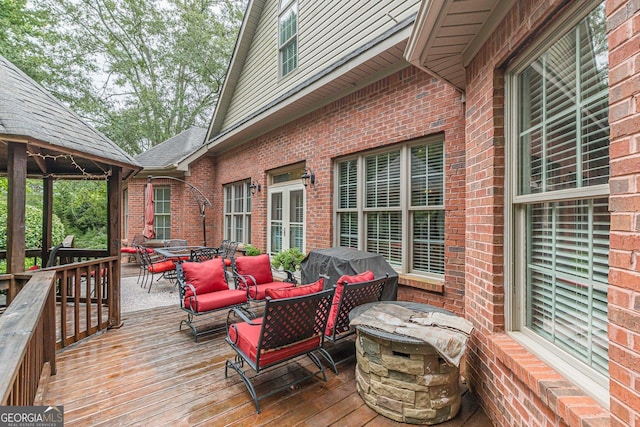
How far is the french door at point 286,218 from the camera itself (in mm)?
6398

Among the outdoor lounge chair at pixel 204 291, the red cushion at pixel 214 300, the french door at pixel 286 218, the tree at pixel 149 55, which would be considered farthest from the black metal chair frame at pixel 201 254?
the tree at pixel 149 55

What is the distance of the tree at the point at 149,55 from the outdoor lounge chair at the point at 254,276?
14.7 metres

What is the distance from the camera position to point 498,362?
2150mm

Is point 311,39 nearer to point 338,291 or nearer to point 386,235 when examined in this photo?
point 386,235

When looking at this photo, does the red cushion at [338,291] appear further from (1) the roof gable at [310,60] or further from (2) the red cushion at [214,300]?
(1) the roof gable at [310,60]

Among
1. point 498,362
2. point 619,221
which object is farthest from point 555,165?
point 498,362

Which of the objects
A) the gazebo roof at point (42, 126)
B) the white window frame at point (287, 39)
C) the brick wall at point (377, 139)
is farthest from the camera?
the white window frame at point (287, 39)

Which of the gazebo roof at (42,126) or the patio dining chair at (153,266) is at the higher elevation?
the gazebo roof at (42,126)

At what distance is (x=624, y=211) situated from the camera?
3.86 feet

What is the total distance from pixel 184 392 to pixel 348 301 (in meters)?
1.75

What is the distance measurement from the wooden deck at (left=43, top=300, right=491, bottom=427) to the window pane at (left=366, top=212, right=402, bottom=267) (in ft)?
4.97

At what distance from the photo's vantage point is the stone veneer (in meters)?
2.24

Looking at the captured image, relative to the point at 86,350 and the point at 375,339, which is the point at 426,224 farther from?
the point at 86,350


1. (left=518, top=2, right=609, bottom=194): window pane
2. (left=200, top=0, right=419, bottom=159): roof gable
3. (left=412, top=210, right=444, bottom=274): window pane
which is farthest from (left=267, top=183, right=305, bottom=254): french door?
(left=518, top=2, right=609, bottom=194): window pane
